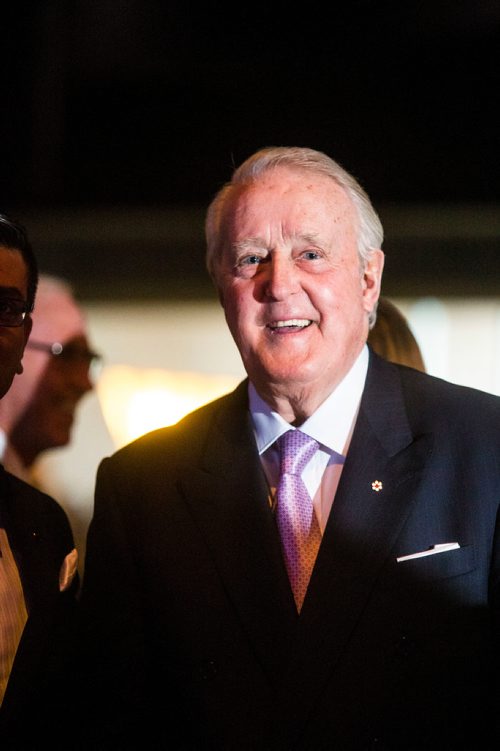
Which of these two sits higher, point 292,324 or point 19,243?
point 19,243

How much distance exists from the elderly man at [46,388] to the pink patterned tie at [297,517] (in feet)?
4.27

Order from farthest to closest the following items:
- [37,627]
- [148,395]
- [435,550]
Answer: [148,395]
[37,627]
[435,550]

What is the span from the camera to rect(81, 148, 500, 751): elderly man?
5.05 feet

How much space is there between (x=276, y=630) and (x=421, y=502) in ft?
1.13

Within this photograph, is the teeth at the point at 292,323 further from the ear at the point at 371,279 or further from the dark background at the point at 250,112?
the dark background at the point at 250,112

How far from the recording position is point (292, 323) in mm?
1660

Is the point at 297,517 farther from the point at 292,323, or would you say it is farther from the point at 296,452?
the point at 292,323

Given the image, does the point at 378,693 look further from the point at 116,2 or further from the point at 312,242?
the point at 116,2

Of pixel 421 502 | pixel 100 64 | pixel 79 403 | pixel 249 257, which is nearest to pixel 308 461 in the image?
pixel 421 502

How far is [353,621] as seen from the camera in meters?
1.56

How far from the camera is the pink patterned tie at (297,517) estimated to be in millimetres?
1651

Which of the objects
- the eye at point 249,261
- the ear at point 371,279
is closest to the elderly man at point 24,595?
the eye at point 249,261

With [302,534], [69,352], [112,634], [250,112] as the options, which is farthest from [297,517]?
[250,112]

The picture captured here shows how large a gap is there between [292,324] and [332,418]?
21cm
